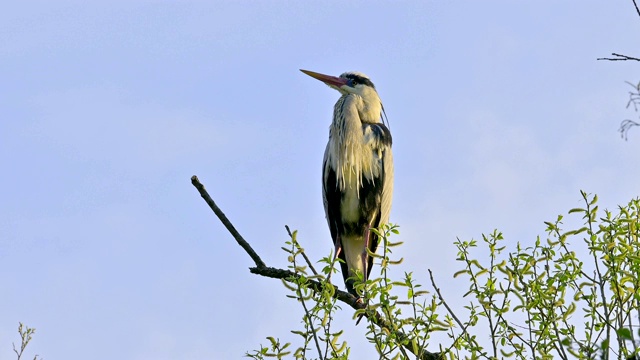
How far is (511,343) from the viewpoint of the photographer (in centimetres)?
344

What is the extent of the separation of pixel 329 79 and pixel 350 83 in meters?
0.18

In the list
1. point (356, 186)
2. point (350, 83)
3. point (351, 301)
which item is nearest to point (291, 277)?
point (351, 301)

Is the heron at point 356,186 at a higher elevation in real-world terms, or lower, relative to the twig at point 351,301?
higher

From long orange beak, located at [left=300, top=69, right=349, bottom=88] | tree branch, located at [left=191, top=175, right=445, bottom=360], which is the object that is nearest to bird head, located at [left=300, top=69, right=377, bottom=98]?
long orange beak, located at [left=300, top=69, right=349, bottom=88]

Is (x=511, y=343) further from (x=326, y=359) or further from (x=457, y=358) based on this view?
(x=326, y=359)

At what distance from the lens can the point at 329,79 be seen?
7.27 meters

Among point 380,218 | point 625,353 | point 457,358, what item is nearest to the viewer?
point 625,353

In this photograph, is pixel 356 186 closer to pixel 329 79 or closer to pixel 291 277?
pixel 329 79

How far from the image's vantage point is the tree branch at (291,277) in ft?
10.6

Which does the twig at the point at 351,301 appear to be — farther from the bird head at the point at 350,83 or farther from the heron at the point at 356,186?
the bird head at the point at 350,83

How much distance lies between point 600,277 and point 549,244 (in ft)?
0.88

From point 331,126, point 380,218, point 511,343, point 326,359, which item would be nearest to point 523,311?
point 511,343

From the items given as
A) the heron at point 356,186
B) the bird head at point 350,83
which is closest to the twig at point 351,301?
the heron at point 356,186

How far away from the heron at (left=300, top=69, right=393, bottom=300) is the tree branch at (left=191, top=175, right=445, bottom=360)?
1.89 m
